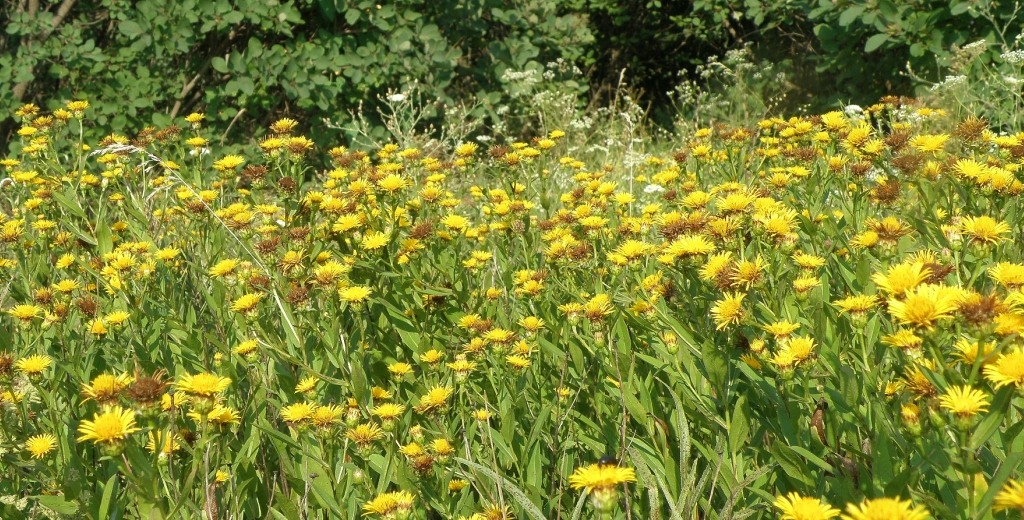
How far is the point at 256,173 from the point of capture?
2.58 meters

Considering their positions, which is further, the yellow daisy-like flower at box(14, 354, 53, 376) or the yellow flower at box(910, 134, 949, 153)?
the yellow flower at box(910, 134, 949, 153)

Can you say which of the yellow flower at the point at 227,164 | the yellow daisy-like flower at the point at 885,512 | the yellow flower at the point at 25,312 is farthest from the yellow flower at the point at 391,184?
the yellow daisy-like flower at the point at 885,512

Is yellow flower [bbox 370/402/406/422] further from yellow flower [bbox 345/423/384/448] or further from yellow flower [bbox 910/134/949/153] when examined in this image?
yellow flower [bbox 910/134/949/153]

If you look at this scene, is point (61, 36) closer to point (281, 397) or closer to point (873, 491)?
point (281, 397)

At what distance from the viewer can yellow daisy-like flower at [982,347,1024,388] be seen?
1.04 metres

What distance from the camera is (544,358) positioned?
7.22 feet

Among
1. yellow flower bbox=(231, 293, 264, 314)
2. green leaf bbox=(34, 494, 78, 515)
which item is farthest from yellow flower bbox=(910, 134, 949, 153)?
green leaf bbox=(34, 494, 78, 515)

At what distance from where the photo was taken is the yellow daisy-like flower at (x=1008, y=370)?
1.04 m

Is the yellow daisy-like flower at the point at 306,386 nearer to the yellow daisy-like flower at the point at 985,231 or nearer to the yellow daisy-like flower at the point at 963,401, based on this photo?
the yellow daisy-like flower at the point at 963,401

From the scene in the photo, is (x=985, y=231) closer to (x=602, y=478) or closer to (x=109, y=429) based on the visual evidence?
(x=602, y=478)

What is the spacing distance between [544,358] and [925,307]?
3.87ft

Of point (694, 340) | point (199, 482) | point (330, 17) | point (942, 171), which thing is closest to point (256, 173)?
point (199, 482)

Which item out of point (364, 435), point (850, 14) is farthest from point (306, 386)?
point (850, 14)

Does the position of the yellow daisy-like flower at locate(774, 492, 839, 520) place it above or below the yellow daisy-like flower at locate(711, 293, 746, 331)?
above
